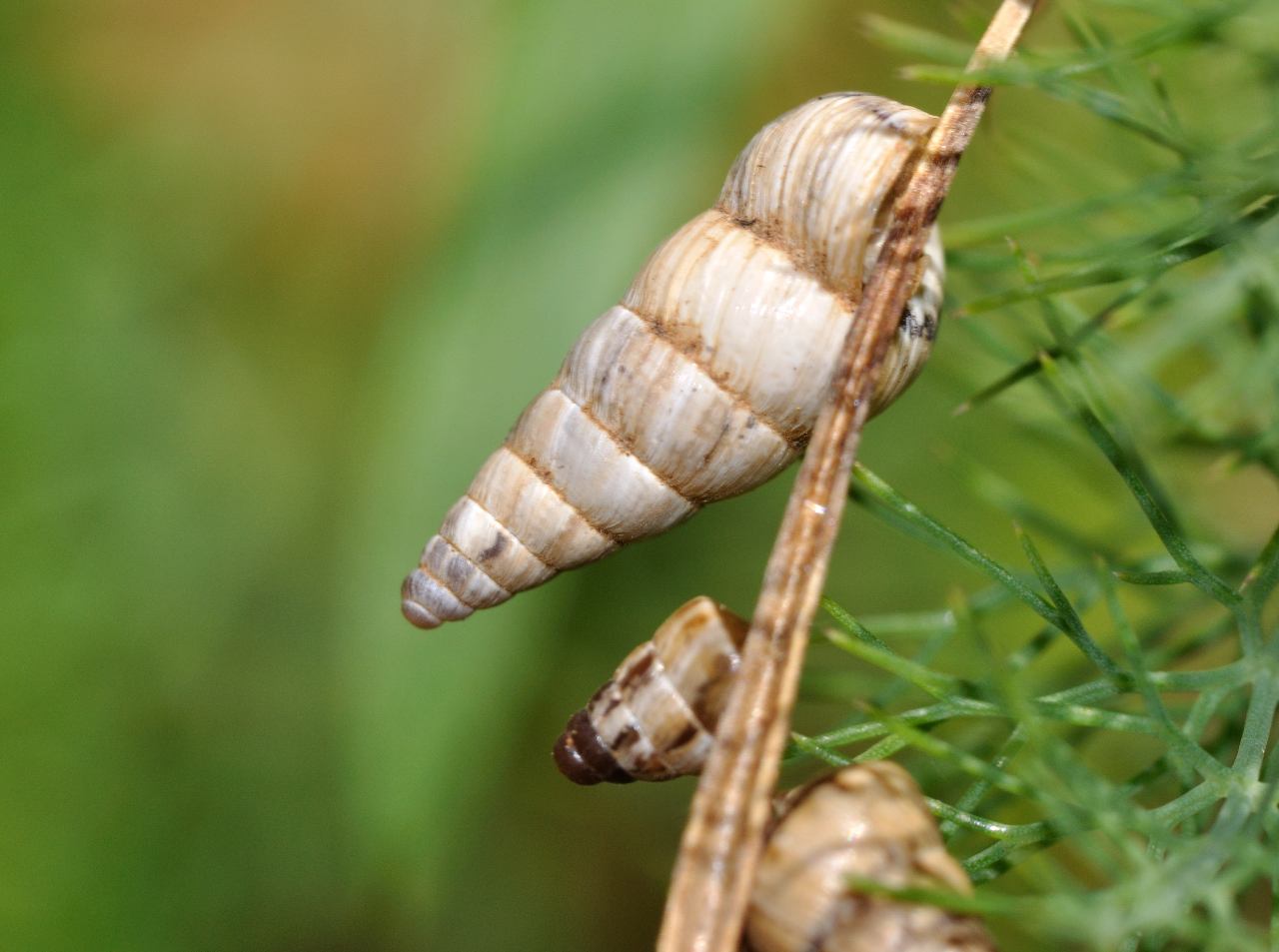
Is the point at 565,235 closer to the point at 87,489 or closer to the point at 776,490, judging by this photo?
the point at 776,490

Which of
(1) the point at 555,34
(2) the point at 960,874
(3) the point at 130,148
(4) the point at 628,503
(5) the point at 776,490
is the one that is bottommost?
(5) the point at 776,490

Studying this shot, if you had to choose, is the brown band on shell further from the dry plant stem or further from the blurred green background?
the blurred green background

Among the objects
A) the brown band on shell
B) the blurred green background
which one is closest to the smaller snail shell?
the brown band on shell

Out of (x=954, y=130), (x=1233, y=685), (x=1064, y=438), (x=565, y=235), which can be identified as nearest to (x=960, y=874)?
(x=1233, y=685)

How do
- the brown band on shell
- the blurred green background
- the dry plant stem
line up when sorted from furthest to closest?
1. the blurred green background
2. the brown band on shell
3. the dry plant stem

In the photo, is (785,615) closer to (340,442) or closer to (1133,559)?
(1133,559)

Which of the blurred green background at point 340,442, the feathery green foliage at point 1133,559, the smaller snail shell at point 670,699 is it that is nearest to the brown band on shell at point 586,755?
the smaller snail shell at point 670,699
